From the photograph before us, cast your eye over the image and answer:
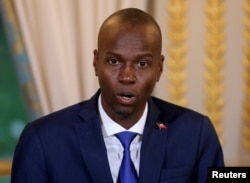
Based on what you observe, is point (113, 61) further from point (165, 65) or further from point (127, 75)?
point (165, 65)

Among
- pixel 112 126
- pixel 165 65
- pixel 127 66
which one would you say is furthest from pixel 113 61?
pixel 165 65

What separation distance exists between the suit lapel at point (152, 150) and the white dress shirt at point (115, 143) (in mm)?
20

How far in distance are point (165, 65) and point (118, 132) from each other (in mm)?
731

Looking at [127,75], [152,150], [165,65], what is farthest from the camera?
[165,65]

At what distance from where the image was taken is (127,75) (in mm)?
1500

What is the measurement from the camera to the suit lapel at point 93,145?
1536mm

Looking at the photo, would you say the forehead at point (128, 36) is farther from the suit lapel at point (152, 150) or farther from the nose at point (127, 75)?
the suit lapel at point (152, 150)

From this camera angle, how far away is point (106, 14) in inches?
85.1

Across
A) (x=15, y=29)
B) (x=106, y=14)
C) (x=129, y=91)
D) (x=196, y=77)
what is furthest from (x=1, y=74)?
(x=129, y=91)

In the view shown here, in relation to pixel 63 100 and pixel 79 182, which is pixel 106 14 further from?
pixel 79 182

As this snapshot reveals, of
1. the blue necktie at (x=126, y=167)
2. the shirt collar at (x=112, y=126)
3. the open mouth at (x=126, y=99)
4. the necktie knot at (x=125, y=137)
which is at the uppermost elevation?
the open mouth at (x=126, y=99)

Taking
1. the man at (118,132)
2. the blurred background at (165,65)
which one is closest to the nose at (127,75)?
the man at (118,132)

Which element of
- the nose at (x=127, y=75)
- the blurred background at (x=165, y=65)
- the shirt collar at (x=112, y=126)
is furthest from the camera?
the blurred background at (x=165, y=65)

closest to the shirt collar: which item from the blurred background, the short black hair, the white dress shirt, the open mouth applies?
the white dress shirt
